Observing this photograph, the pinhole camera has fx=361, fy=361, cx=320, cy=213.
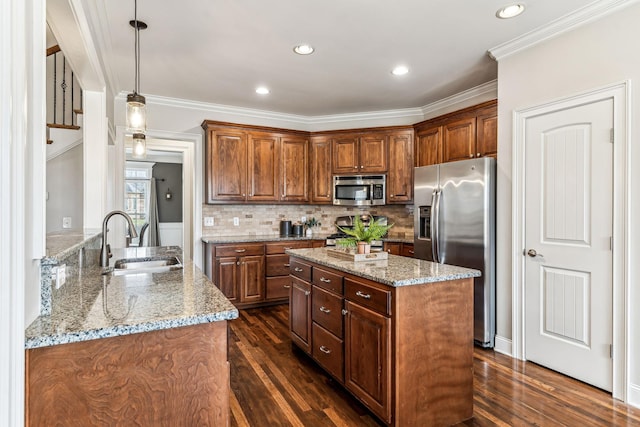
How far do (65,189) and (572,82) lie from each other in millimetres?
4934

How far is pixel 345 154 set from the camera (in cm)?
513

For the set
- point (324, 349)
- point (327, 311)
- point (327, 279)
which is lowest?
point (324, 349)

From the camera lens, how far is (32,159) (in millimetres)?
1188

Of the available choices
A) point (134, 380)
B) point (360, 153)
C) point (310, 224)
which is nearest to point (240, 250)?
Answer: point (310, 224)

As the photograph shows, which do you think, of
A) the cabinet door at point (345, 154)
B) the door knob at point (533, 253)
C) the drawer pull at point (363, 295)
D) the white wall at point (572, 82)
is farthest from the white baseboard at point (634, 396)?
the cabinet door at point (345, 154)

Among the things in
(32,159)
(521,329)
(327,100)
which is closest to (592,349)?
(521,329)

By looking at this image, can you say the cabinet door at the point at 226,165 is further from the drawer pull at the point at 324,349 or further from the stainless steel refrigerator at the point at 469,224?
the drawer pull at the point at 324,349

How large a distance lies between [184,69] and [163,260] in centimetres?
202

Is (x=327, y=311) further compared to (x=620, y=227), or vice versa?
(x=327, y=311)

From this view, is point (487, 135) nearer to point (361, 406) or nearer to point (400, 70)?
point (400, 70)

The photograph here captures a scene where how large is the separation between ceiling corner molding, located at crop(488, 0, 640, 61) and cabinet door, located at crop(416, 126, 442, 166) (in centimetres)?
125

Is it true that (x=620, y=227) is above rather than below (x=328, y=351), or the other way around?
above

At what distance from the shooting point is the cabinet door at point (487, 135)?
3590 millimetres

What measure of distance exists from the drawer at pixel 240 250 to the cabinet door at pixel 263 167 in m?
0.67
